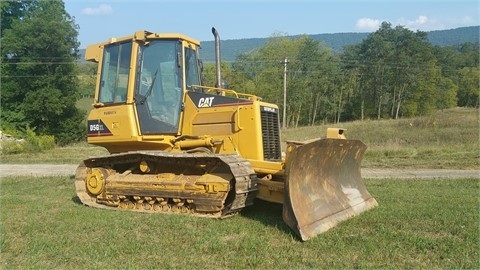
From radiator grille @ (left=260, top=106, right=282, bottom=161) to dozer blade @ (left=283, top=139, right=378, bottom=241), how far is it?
1088 mm

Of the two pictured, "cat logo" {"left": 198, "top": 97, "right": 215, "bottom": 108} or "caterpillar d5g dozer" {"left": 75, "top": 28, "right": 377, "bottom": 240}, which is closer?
"caterpillar d5g dozer" {"left": 75, "top": 28, "right": 377, "bottom": 240}

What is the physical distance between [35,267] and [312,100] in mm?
59292

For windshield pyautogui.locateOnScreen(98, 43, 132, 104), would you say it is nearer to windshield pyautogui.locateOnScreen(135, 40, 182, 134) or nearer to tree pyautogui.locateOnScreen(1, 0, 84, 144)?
windshield pyautogui.locateOnScreen(135, 40, 182, 134)

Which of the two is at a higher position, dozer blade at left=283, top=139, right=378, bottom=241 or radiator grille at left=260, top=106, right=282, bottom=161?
radiator grille at left=260, top=106, right=282, bottom=161

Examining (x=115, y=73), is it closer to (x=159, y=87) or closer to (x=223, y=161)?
(x=159, y=87)

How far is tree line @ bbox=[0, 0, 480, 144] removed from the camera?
36.7m

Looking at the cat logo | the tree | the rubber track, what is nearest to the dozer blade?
the rubber track

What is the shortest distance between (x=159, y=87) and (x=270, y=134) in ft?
6.73

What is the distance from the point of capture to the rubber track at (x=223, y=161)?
6.73 m

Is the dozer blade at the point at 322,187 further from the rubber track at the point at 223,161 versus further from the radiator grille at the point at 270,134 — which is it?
the radiator grille at the point at 270,134

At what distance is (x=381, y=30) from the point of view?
6769cm

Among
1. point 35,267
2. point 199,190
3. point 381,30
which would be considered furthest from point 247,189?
point 381,30

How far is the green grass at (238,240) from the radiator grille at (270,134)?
863mm

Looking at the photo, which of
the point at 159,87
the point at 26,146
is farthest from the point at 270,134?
the point at 26,146
